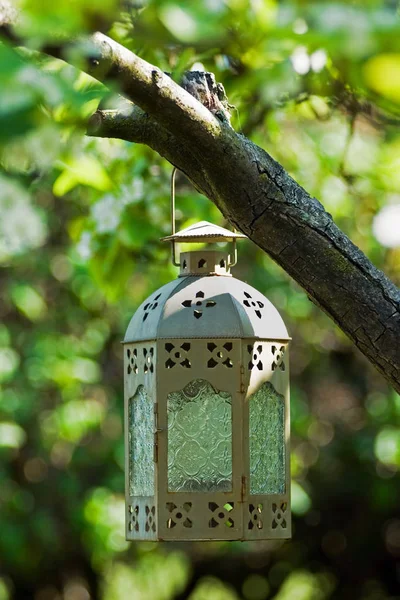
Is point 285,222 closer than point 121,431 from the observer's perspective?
Yes

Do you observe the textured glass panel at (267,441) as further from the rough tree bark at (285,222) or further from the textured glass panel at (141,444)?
the rough tree bark at (285,222)

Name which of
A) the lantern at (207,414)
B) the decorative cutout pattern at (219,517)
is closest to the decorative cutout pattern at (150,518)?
the lantern at (207,414)

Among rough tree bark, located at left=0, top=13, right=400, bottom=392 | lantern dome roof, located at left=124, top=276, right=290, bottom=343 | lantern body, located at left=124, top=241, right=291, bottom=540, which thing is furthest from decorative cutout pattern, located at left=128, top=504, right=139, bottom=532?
rough tree bark, located at left=0, top=13, right=400, bottom=392

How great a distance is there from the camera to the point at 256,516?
217 cm

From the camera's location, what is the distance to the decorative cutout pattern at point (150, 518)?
215 cm

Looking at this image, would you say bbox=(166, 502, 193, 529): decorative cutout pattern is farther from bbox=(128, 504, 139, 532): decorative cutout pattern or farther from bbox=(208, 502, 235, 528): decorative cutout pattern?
bbox=(128, 504, 139, 532): decorative cutout pattern

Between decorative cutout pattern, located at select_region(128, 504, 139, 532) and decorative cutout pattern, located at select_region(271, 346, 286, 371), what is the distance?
1.39 feet

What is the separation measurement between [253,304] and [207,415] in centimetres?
25

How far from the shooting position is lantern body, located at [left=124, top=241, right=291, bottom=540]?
2.13 meters

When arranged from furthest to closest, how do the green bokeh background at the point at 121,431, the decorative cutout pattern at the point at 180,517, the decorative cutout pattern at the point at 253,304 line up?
the green bokeh background at the point at 121,431
the decorative cutout pattern at the point at 253,304
the decorative cutout pattern at the point at 180,517

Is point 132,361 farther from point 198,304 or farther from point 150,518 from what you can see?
point 150,518

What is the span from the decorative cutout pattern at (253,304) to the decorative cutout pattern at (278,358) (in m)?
0.09

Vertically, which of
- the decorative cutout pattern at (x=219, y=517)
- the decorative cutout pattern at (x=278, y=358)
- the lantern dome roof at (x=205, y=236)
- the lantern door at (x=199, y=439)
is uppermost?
the lantern dome roof at (x=205, y=236)

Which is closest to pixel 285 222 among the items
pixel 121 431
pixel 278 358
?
pixel 278 358
